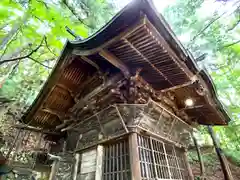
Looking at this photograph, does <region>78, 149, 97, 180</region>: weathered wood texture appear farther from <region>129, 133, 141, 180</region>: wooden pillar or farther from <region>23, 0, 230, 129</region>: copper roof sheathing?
<region>23, 0, 230, 129</region>: copper roof sheathing

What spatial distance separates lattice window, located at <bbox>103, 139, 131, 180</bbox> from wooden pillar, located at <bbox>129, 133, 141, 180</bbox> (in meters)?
0.26

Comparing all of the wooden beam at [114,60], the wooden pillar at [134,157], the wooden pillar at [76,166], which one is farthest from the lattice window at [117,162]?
the wooden beam at [114,60]

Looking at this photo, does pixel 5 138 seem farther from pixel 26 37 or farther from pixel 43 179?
pixel 26 37

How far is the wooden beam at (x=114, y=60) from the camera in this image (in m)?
3.54

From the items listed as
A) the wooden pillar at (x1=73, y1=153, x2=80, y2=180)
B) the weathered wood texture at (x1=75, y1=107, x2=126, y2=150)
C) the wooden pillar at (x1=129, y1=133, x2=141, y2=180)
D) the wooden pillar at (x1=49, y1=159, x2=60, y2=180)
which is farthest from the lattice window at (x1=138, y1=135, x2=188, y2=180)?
the wooden pillar at (x1=49, y1=159, x2=60, y2=180)

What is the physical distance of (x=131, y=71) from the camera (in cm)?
421

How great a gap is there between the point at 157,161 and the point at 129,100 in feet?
5.96

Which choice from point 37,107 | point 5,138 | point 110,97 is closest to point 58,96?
point 37,107

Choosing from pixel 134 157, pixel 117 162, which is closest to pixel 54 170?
pixel 117 162

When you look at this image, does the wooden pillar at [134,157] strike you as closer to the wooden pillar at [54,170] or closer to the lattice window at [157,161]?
the lattice window at [157,161]

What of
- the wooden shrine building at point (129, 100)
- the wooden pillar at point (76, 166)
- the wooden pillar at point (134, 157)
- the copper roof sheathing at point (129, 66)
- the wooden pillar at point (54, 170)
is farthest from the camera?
the wooden pillar at point (54, 170)

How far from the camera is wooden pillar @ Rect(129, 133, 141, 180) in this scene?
10.7 ft

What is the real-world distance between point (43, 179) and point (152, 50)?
10007 mm

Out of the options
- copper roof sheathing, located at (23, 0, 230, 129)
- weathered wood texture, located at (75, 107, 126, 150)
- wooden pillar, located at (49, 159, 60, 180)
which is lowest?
wooden pillar, located at (49, 159, 60, 180)
